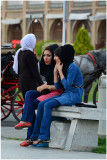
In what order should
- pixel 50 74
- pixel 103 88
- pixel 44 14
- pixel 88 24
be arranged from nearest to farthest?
pixel 50 74 < pixel 103 88 < pixel 88 24 < pixel 44 14

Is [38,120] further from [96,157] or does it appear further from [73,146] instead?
[96,157]

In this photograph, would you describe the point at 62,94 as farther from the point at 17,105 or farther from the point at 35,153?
the point at 17,105

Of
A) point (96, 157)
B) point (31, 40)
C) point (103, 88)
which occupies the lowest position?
point (96, 157)

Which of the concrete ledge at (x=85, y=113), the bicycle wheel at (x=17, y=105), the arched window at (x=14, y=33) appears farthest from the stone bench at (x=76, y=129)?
the arched window at (x=14, y=33)

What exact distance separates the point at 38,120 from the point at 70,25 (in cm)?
5199

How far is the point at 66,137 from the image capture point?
273 inches

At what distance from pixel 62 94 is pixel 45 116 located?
1.36 feet

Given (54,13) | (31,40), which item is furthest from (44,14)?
(31,40)

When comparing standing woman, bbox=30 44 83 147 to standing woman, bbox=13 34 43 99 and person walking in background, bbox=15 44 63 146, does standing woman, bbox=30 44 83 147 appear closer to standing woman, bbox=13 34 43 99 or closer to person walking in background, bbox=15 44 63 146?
person walking in background, bbox=15 44 63 146

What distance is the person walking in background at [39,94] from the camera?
7117 millimetres

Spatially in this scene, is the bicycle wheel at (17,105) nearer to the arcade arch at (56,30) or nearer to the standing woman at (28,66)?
the standing woman at (28,66)

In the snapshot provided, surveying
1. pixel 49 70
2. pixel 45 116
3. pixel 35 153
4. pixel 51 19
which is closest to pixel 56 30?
pixel 51 19

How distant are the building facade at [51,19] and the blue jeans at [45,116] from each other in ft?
154

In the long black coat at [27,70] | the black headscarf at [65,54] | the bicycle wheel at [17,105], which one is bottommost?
the bicycle wheel at [17,105]
